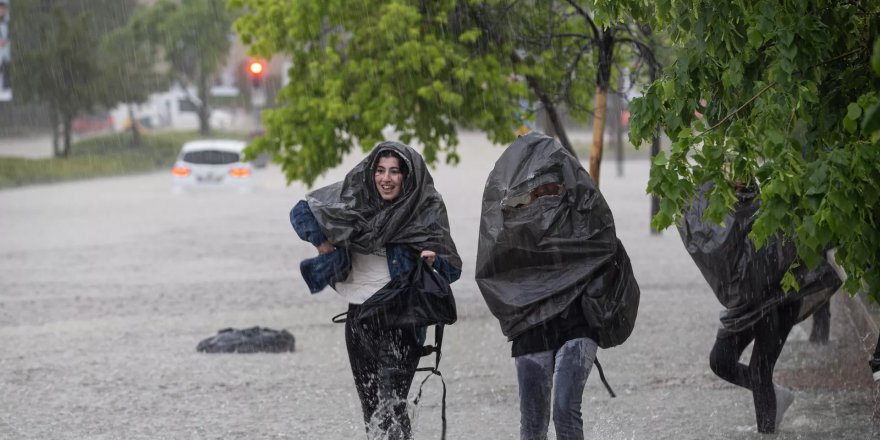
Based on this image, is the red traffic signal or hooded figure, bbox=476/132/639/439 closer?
hooded figure, bbox=476/132/639/439

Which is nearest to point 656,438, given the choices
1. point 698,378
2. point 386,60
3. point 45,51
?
point 698,378

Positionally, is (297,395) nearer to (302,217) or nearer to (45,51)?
(302,217)

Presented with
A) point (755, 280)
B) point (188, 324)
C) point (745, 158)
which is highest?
point (745, 158)

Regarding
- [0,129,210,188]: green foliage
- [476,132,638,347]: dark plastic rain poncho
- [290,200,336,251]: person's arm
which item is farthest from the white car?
[476,132,638,347]: dark plastic rain poncho

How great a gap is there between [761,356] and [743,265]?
564 millimetres

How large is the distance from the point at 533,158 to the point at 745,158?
4.36ft

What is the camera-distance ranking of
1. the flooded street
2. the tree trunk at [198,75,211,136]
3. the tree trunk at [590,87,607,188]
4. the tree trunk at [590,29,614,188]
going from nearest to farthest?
the flooded street < the tree trunk at [590,29,614,188] < the tree trunk at [590,87,607,188] < the tree trunk at [198,75,211,136]

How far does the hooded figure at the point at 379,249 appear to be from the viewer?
6301 mm

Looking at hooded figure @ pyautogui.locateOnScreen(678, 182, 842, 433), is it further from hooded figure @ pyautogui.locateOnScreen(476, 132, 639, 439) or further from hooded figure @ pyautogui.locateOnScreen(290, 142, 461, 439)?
hooded figure @ pyautogui.locateOnScreen(290, 142, 461, 439)

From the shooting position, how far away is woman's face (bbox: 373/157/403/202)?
6312 mm

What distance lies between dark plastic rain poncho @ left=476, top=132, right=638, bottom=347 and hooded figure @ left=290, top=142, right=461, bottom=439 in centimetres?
39

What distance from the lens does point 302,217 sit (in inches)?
253

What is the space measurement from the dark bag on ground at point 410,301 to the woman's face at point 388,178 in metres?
0.35

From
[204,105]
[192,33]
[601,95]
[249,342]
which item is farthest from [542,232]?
[204,105]
